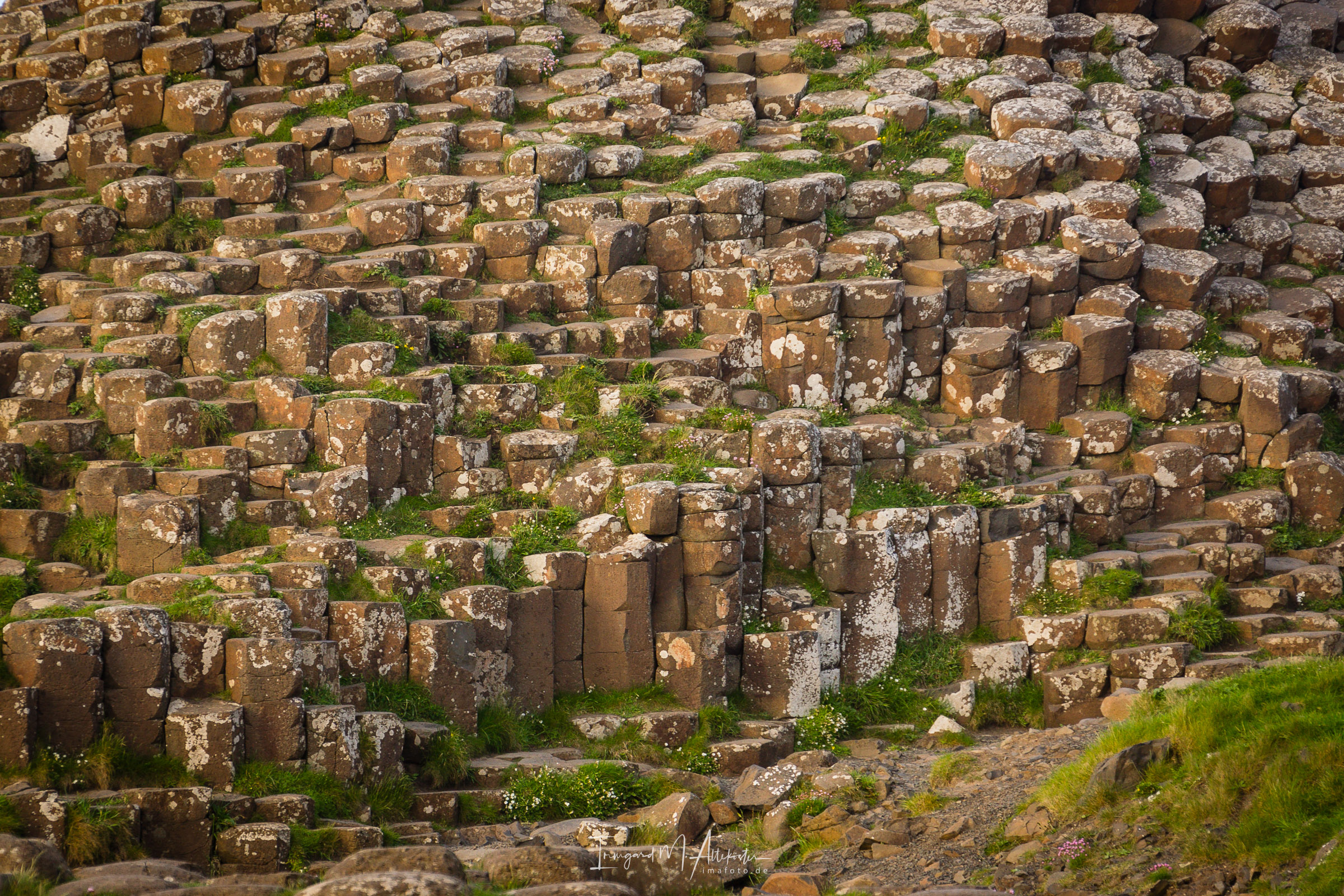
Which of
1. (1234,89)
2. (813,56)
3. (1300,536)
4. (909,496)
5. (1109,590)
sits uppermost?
(813,56)

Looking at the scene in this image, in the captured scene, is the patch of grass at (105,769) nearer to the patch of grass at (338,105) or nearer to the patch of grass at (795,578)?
the patch of grass at (795,578)

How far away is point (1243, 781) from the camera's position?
1362 centimetres

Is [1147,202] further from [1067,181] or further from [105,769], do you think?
[105,769]

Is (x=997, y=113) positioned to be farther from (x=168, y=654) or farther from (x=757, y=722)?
(x=168, y=654)

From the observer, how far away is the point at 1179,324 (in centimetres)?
2773

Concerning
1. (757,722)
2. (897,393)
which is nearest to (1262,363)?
(897,393)

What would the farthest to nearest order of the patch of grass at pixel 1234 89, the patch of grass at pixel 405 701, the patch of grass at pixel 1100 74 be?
the patch of grass at pixel 1234 89
the patch of grass at pixel 1100 74
the patch of grass at pixel 405 701

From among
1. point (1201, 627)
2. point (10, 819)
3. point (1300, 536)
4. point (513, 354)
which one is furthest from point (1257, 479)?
point (10, 819)

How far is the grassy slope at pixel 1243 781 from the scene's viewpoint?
12672 millimetres

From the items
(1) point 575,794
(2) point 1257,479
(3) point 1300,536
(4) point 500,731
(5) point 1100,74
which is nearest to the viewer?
(1) point 575,794

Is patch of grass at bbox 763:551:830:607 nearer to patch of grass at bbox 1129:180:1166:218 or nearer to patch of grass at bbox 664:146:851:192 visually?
patch of grass at bbox 664:146:851:192

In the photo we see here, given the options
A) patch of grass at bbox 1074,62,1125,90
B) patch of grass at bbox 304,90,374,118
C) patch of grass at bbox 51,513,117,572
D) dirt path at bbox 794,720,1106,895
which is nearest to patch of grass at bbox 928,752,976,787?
dirt path at bbox 794,720,1106,895

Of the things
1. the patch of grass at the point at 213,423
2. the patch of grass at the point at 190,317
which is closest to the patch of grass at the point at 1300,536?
the patch of grass at the point at 213,423

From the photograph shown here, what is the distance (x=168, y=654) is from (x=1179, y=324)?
19006 millimetres
